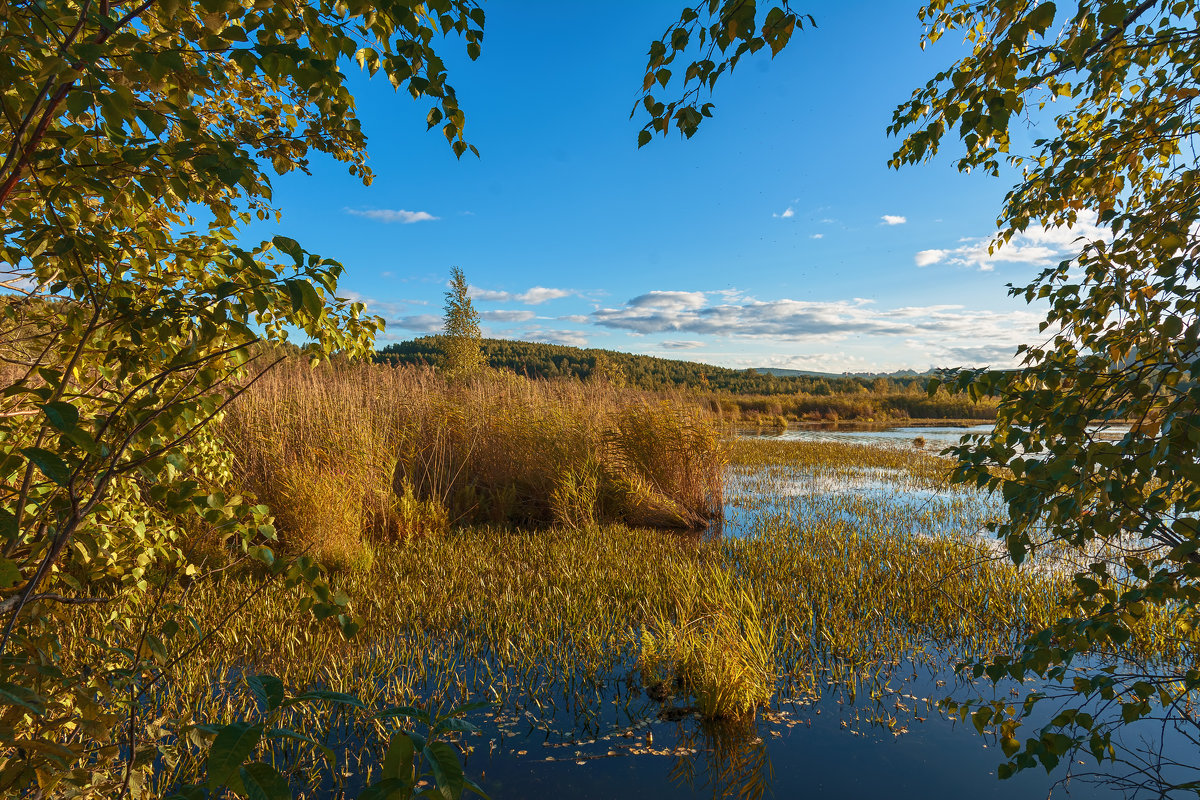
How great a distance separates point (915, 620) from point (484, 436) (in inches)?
268

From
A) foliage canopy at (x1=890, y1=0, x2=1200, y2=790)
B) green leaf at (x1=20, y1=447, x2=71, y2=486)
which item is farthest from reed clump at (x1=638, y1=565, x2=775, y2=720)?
green leaf at (x1=20, y1=447, x2=71, y2=486)

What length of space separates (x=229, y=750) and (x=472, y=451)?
865 cm

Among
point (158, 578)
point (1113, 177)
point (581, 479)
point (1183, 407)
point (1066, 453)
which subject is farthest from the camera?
Answer: point (581, 479)

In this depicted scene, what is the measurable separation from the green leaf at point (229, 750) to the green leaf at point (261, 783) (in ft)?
0.07

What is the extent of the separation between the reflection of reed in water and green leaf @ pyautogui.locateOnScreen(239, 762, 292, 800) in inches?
107

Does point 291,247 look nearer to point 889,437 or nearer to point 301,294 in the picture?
point 301,294

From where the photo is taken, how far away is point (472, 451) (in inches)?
370

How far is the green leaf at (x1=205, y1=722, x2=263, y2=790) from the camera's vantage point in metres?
0.86

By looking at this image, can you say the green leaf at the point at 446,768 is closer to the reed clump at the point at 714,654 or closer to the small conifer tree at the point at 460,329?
the reed clump at the point at 714,654

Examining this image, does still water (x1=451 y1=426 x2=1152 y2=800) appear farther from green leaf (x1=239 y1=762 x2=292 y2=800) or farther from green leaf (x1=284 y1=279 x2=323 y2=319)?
green leaf (x1=284 y1=279 x2=323 y2=319)

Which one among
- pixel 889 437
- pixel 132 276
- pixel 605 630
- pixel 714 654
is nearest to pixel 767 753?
pixel 714 654

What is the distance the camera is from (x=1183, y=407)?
1.48m

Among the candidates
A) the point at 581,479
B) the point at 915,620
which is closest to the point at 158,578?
the point at 915,620

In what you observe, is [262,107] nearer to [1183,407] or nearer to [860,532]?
[1183,407]
